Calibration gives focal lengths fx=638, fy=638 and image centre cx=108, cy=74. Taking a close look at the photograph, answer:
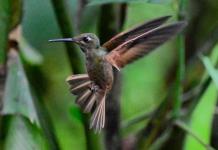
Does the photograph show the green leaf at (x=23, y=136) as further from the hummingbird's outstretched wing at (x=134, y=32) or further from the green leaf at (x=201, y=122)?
the green leaf at (x=201, y=122)

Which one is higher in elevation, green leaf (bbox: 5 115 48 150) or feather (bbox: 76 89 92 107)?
feather (bbox: 76 89 92 107)

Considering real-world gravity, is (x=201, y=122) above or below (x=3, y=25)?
below

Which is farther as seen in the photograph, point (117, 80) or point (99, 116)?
point (117, 80)

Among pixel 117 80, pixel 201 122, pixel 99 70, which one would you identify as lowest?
pixel 201 122

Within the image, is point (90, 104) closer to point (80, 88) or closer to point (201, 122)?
point (80, 88)

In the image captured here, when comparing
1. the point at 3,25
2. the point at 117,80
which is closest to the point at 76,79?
the point at 3,25

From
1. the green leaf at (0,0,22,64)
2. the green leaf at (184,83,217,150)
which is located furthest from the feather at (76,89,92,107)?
the green leaf at (184,83,217,150)

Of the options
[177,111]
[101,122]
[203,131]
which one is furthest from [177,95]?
[101,122]

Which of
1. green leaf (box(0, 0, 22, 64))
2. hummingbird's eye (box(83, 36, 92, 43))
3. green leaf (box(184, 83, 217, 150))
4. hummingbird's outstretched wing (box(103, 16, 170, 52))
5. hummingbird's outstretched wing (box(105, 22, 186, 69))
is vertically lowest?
green leaf (box(184, 83, 217, 150))

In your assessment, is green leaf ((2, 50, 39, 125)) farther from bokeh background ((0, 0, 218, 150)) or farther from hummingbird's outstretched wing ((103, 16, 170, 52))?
hummingbird's outstretched wing ((103, 16, 170, 52))
